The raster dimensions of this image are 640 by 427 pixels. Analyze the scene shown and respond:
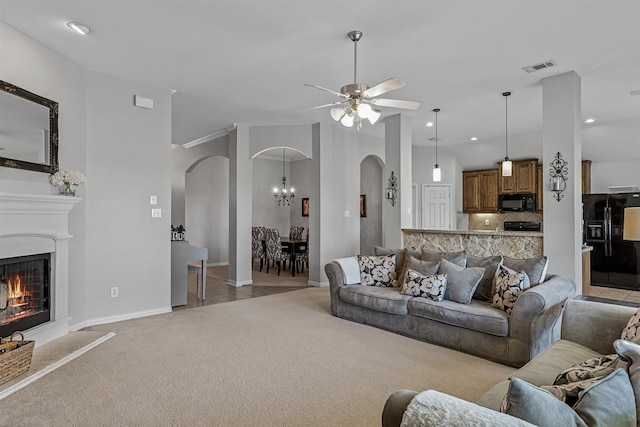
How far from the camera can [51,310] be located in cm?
376

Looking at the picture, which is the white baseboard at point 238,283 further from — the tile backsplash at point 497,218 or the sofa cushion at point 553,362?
the tile backsplash at point 497,218

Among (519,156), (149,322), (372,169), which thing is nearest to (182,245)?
(149,322)

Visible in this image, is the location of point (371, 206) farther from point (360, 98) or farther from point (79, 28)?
point (79, 28)

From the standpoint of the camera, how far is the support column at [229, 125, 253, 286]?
271 inches

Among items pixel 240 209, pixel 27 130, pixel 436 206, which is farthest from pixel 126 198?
pixel 436 206

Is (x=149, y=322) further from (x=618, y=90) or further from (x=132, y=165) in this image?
(x=618, y=90)

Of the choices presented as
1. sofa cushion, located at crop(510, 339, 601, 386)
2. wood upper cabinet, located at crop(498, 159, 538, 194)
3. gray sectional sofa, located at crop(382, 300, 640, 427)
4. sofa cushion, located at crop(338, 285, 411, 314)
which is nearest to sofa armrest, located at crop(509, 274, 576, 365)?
sofa cushion, located at crop(510, 339, 601, 386)

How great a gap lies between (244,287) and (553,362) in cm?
529

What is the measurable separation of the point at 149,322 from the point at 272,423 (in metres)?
2.74

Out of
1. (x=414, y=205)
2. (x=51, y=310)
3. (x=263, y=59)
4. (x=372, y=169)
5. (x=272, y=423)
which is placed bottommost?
(x=272, y=423)

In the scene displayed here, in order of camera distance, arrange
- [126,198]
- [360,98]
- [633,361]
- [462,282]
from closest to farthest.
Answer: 1. [633,361]
2. [360,98]
3. [462,282]
4. [126,198]

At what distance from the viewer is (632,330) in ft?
6.70

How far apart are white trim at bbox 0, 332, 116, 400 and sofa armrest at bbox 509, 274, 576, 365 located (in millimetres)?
3793

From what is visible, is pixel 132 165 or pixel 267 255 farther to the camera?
pixel 267 255
